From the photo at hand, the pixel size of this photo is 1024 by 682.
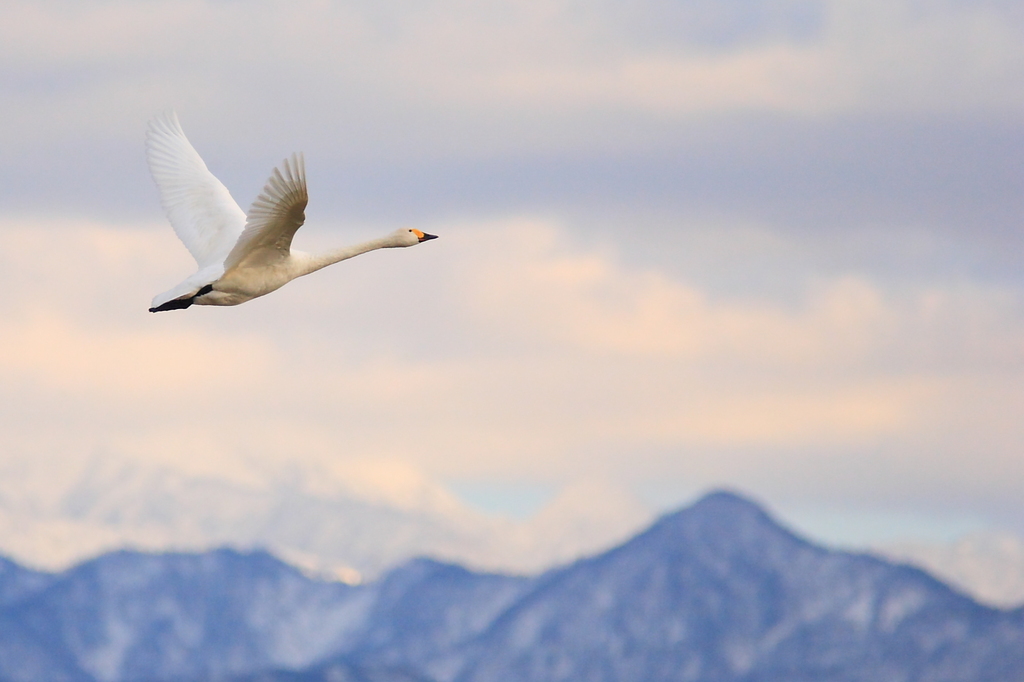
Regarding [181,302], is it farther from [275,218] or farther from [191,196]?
[191,196]

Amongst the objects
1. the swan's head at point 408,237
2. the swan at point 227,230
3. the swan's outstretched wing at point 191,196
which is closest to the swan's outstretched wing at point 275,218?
the swan at point 227,230

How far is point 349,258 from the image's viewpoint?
60.1 metres

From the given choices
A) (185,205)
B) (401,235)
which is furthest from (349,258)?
(185,205)

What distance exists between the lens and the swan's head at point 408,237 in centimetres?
6300

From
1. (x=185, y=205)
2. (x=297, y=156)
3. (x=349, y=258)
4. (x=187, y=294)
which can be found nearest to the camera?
(x=297, y=156)

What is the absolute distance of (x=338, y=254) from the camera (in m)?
59.6

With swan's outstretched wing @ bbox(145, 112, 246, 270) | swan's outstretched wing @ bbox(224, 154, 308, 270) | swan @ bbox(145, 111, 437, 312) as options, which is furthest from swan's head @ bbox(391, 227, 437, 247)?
swan's outstretched wing @ bbox(224, 154, 308, 270)

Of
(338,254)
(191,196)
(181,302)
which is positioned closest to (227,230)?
(191,196)

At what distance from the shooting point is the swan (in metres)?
53.2

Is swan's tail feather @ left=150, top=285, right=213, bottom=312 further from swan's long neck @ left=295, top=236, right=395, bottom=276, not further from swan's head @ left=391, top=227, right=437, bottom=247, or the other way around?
swan's head @ left=391, top=227, right=437, bottom=247

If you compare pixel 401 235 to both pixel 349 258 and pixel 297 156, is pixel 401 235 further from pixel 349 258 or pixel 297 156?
pixel 297 156

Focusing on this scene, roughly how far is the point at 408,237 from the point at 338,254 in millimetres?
4102

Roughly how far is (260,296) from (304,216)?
3.65 m

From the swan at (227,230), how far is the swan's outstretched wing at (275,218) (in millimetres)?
23
